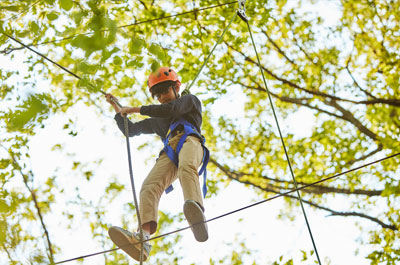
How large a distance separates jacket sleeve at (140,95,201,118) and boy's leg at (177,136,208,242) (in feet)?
0.65

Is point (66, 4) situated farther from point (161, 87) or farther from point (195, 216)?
point (161, 87)

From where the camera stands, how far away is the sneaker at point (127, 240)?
8.64 feet

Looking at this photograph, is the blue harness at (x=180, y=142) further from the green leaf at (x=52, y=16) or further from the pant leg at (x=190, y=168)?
the green leaf at (x=52, y=16)

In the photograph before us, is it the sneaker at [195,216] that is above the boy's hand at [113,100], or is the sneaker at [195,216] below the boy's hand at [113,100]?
below

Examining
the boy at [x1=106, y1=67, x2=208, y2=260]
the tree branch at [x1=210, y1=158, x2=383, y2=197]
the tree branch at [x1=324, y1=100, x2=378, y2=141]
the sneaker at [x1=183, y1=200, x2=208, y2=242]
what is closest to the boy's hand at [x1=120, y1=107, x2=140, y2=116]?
the boy at [x1=106, y1=67, x2=208, y2=260]

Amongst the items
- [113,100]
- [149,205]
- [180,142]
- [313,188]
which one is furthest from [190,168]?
[313,188]

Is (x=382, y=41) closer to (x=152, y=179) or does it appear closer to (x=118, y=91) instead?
(x=118, y=91)

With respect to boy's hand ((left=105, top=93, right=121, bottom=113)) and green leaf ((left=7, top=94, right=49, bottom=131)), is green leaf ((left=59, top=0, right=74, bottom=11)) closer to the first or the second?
green leaf ((left=7, top=94, right=49, bottom=131))

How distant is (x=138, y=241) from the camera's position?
2.68 meters

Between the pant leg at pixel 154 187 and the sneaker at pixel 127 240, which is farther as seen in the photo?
the pant leg at pixel 154 187

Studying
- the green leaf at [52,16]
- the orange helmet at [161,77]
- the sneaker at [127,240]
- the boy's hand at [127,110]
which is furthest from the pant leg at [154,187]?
the green leaf at [52,16]

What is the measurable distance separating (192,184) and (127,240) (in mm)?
520

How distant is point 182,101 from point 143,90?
4770 mm

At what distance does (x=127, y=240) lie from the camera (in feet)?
8.74
